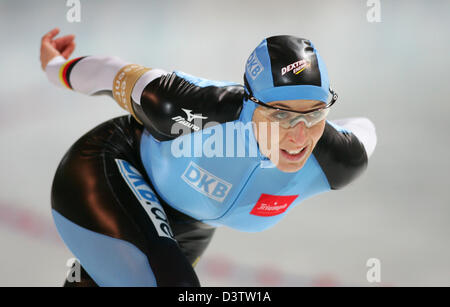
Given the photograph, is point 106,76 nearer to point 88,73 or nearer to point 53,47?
point 88,73

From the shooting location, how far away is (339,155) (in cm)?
228

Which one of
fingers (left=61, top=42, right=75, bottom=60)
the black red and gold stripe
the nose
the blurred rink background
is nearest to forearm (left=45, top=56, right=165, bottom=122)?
the black red and gold stripe

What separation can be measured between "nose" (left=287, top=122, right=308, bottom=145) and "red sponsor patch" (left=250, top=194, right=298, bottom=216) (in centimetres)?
35

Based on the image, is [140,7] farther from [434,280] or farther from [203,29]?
[434,280]

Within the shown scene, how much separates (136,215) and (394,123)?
259 centimetres

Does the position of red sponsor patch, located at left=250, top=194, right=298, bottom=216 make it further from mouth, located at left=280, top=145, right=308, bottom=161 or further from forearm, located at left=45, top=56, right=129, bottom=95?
forearm, located at left=45, top=56, right=129, bottom=95


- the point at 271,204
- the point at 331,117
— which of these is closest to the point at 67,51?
the point at 271,204

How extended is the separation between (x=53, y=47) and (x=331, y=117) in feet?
A: 6.72

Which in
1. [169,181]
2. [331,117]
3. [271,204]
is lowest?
[331,117]

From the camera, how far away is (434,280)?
10.8 ft

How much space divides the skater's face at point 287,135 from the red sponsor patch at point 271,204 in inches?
8.5

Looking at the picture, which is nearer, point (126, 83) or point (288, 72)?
point (288, 72)
